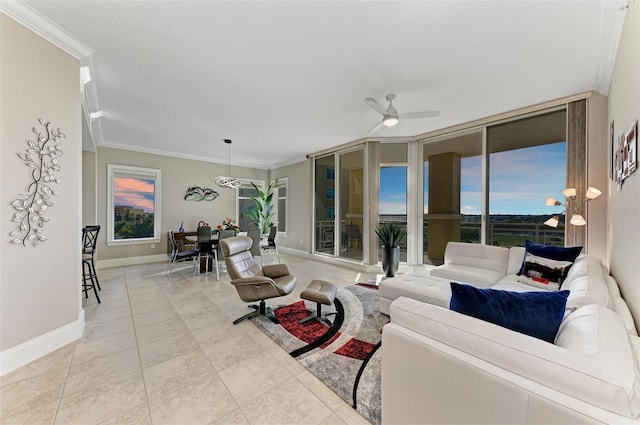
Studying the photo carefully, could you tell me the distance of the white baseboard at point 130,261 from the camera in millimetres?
5458

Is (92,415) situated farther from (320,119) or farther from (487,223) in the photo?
(487,223)

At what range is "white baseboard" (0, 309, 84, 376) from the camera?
2.00m

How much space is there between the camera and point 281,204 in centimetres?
810

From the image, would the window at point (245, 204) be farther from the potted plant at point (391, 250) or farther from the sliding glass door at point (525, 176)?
the sliding glass door at point (525, 176)

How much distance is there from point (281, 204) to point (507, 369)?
748 centimetres

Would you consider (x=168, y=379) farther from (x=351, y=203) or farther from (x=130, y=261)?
(x=130, y=261)

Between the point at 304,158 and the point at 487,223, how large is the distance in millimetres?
4721

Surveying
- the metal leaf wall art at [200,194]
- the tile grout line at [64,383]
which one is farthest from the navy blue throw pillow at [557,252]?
the metal leaf wall art at [200,194]

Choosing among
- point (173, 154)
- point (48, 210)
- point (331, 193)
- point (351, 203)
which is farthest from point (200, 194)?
point (48, 210)

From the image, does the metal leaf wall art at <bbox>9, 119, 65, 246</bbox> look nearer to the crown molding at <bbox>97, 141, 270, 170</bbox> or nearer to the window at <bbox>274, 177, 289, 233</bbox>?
the crown molding at <bbox>97, 141, 270, 170</bbox>

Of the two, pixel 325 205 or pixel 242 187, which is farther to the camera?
pixel 242 187

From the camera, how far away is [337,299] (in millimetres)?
3578

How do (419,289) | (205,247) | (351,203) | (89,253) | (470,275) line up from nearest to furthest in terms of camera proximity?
1. (419,289)
2. (470,275)
3. (89,253)
4. (205,247)
5. (351,203)

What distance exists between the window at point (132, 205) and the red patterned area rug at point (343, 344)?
474cm
